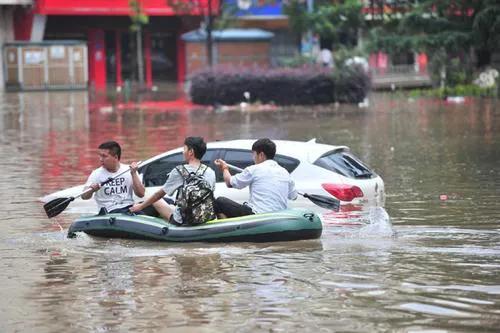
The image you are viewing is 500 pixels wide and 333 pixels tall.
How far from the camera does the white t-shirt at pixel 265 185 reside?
461 inches

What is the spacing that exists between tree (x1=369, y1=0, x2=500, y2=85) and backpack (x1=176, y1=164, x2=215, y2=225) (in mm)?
29389

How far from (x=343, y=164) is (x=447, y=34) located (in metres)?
27.8

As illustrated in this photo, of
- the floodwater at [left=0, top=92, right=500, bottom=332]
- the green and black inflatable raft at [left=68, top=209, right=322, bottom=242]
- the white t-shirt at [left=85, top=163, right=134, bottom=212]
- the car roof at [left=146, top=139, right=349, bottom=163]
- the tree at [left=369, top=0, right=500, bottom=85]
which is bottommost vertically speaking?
the floodwater at [left=0, top=92, right=500, bottom=332]

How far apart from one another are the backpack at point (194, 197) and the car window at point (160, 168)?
2390 millimetres

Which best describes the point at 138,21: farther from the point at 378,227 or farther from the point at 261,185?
the point at 261,185

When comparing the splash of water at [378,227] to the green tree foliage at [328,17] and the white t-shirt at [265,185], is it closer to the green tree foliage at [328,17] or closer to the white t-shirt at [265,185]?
the white t-shirt at [265,185]

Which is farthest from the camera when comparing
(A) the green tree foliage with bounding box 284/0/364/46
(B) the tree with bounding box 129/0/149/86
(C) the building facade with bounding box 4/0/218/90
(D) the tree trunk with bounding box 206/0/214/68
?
(C) the building facade with bounding box 4/0/218/90

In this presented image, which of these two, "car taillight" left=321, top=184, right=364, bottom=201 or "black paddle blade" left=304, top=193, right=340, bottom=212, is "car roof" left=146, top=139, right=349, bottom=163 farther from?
"black paddle blade" left=304, top=193, right=340, bottom=212

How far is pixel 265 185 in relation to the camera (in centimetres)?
1171

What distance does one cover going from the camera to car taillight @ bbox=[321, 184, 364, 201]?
44.0 feet

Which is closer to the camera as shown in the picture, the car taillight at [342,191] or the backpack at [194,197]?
the backpack at [194,197]

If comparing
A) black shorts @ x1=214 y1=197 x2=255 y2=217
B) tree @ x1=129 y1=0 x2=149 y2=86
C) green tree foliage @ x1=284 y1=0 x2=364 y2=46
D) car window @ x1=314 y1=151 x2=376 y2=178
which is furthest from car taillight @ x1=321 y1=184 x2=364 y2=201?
green tree foliage @ x1=284 y1=0 x2=364 y2=46

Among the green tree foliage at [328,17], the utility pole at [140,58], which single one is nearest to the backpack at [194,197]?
the green tree foliage at [328,17]

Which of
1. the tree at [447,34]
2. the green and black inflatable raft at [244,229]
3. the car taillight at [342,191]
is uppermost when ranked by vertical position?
the tree at [447,34]
